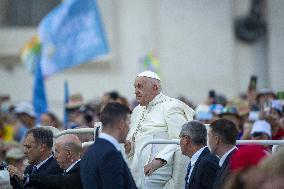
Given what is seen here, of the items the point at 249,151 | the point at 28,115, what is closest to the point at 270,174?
the point at 249,151

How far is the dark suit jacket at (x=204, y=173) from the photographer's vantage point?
9680 mm

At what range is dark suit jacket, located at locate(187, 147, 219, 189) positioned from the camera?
31.8 ft

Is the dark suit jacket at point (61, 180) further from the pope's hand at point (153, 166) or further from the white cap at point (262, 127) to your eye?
Result: the white cap at point (262, 127)

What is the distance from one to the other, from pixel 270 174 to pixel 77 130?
4.84 m

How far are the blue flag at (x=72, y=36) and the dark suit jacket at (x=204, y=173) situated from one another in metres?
7.48

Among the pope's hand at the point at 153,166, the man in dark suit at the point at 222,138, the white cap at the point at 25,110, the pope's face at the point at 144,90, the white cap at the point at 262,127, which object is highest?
the pope's face at the point at 144,90

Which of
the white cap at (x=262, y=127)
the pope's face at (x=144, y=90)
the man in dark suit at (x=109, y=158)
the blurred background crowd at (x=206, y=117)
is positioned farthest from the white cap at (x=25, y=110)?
the man in dark suit at (x=109, y=158)

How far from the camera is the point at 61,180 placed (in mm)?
9688

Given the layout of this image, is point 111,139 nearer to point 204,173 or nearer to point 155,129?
point 204,173

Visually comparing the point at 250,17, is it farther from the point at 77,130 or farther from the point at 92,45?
the point at 77,130

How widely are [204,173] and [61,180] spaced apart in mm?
1197

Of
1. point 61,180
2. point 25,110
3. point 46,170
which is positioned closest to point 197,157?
point 61,180

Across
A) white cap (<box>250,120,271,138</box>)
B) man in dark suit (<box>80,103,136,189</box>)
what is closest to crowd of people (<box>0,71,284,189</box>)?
man in dark suit (<box>80,103,136,189</box>)

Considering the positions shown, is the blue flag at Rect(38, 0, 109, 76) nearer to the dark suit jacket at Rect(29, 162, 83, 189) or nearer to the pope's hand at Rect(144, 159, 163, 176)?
the pope's hand at Rect(144, 159, 163, 176)
